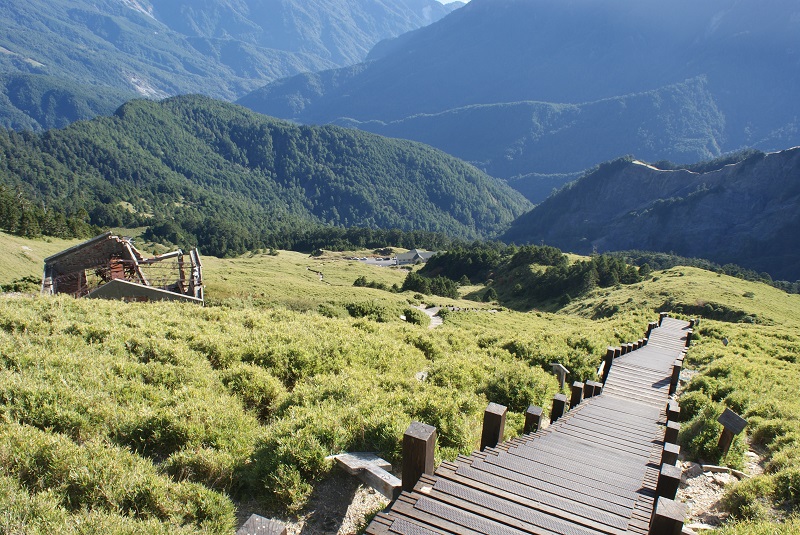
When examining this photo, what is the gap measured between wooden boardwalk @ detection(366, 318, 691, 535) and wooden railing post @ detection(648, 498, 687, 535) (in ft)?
1.36

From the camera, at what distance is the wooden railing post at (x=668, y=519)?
4410 millimetres

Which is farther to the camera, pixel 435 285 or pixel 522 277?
pixel 522 277

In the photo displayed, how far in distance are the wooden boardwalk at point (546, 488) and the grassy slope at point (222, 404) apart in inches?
59.1

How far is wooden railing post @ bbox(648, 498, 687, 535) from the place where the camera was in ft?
14.5

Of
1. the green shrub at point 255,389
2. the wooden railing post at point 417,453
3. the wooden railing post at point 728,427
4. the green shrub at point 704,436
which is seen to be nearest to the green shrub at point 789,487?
the wooden railing post at point 728,427

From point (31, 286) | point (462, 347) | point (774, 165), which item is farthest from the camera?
point (774, 165)

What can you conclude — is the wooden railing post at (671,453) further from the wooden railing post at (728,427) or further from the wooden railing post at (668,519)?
the wooden railing post at (728,427)

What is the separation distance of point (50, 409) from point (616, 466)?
8688 mm

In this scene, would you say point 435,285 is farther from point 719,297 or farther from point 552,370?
point 552,370

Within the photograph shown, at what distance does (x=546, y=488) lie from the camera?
5.57 m

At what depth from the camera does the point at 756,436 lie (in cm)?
1130

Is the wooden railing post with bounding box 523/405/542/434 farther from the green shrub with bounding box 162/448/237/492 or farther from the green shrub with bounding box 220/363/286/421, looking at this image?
the green shrub with bounding box 220/363/286/421

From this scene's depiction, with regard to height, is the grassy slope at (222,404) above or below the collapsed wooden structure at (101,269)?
above

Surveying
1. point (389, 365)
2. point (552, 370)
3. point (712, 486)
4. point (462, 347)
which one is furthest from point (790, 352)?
point (389, 365)
